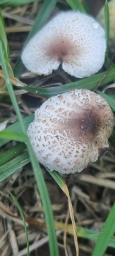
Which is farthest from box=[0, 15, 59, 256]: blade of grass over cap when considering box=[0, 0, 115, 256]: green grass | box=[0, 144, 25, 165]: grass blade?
box=[0, 144, 25, 165]: grass blade

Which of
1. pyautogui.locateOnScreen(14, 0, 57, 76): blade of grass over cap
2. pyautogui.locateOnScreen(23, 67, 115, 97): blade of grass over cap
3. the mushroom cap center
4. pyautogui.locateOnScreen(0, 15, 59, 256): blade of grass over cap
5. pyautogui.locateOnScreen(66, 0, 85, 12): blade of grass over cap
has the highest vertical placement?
pyautogui.locateOnScreen(66, 0, 85, 12): blade of grass over cap

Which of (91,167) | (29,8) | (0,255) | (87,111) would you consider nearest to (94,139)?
(87,111)

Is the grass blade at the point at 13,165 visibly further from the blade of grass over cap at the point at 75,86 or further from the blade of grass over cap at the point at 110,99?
the blade of grass over cap at the point at 110,99

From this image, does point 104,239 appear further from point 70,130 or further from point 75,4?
point 75,4

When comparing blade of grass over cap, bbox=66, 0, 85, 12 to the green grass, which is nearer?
the green grass

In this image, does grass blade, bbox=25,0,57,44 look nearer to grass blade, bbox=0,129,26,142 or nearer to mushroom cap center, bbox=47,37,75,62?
mushroom cap center, bbox=47,37,75,62

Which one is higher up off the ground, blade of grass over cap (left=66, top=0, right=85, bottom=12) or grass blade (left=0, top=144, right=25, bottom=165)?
blade of grass over cap (left=66, top=0, right=85, bottom=12)

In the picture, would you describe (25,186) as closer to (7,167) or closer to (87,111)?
(7,167)
